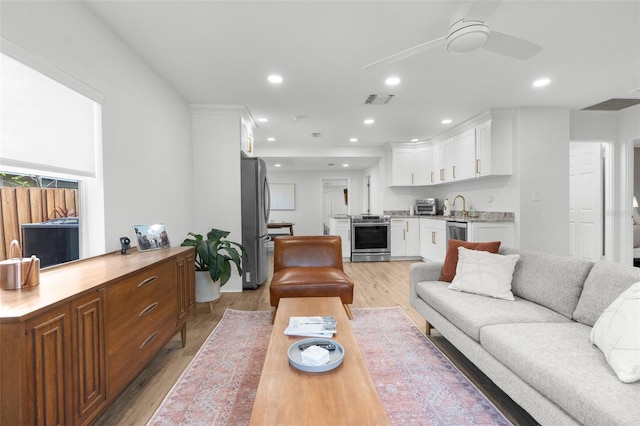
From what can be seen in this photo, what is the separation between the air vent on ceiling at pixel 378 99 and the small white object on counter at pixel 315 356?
316cm

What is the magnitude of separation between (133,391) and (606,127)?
6482mm

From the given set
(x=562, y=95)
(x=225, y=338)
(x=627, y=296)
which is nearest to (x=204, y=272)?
(x=225, y=338)

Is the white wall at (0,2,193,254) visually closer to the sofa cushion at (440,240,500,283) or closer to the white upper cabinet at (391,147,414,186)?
the sofa cushion at (440,240,500,283)

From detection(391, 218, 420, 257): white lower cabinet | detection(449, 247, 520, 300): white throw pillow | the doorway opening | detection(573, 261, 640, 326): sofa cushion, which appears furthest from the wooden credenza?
the doorway opening

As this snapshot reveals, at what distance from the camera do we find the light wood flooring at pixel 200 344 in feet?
5.66

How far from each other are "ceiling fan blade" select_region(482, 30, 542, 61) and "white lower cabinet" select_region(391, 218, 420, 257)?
4465mm

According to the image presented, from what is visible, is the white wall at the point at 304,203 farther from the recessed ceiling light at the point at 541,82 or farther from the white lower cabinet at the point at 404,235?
the recessed ceiling light at the point at 541,82

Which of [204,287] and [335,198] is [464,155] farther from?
[335,198]

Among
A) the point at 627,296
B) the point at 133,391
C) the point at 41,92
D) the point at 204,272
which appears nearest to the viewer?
the point at 627,296

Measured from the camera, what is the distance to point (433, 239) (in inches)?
A: 229

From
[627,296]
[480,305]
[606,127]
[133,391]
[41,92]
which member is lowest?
[133,391]

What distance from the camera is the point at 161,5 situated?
2.05 m

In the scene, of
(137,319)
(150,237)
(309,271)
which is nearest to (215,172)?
(150,237)

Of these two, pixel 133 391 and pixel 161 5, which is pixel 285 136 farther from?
pixel 133 391
